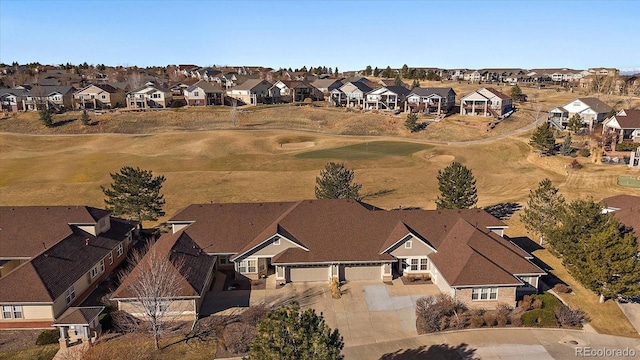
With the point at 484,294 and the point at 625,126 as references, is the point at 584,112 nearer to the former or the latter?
the point at 625,126

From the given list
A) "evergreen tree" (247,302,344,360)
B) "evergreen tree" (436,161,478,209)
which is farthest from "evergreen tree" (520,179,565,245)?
"evergreen tree" (247,302,344,360)

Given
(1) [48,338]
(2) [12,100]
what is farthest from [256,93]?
(1) [48,338]

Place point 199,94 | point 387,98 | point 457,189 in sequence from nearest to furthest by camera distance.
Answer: point 457,189
point 387,98
point 199,94

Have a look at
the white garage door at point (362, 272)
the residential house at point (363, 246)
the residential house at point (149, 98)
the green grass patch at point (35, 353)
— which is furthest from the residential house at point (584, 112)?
the residential house at point (149, 98)

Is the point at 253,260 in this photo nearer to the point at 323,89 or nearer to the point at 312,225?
the point at 312,225

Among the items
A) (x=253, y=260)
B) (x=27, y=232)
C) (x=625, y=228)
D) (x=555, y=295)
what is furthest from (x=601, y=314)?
(x=27, y=232)

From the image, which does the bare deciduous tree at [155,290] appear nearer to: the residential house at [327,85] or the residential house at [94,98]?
the residential house at [94,98]
